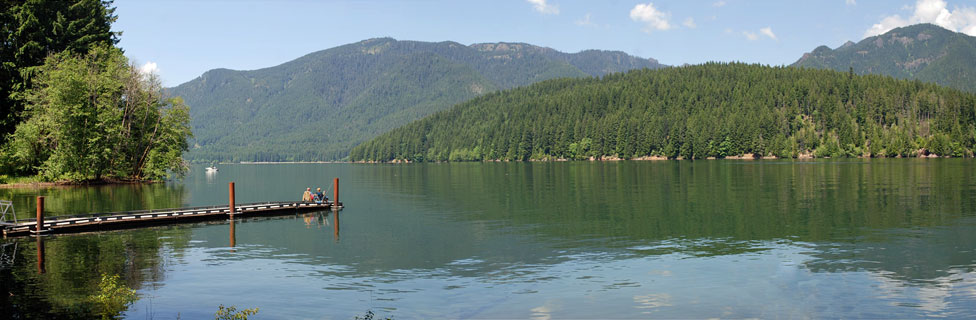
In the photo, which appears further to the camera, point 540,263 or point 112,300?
point 540,263

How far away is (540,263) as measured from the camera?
35125 millimetres

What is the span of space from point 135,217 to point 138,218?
0.37 m

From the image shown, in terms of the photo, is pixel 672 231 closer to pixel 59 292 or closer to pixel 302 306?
pixel 302 306

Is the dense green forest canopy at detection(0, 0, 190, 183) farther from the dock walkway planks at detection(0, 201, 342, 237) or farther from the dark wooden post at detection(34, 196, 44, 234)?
the dark wooden post at detection(34, 196, 44, 234)

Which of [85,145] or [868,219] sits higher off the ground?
[85,145]

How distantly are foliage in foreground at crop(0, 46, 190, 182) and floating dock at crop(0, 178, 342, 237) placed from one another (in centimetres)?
4793

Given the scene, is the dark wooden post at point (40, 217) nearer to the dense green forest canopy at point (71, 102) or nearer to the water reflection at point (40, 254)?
the water reflection at point (40, 254)

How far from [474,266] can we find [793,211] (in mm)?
36524

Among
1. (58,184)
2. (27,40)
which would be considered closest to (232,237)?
(58,184)

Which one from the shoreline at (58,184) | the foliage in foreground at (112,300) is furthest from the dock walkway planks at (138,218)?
the shoreline at (58,184)

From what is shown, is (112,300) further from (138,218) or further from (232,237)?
(138,218)

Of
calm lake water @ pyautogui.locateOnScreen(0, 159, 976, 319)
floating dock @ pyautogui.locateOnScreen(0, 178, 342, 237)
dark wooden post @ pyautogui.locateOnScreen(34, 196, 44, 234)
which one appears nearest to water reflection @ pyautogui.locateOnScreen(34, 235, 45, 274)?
calm lake water @ pyautogui.locateOnScreen(0, 159, 976, 319)

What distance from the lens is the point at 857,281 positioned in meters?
29.9

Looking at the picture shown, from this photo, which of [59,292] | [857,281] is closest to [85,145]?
[59,292]
